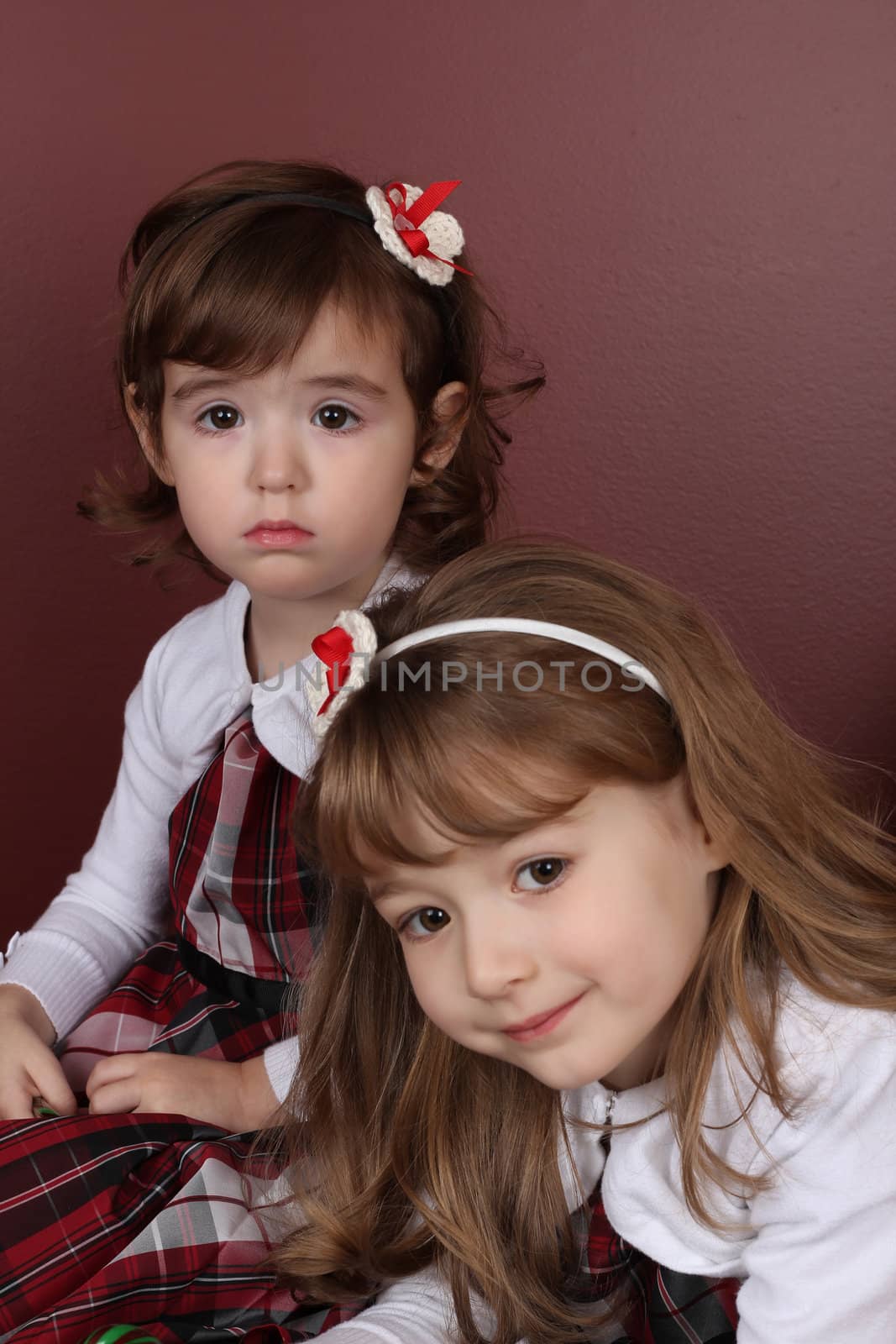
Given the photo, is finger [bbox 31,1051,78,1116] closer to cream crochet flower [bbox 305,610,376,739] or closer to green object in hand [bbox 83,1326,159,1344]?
green object in hand [bbox 83,1326,159,1344]

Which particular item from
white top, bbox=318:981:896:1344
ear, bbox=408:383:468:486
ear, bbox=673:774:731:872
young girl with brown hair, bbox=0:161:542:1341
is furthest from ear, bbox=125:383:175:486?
white top, bbox=318:981:896:1344

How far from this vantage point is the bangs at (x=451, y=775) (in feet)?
3.24

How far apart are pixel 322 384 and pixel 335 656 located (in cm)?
33

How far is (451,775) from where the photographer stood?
3.27ft

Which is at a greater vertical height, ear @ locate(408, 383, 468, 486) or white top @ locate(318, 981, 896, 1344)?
ear @ locate(408, 383, 468, 486)

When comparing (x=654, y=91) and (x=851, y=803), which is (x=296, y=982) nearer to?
(x=851, y=803)

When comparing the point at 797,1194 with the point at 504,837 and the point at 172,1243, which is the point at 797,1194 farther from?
the point at 172,1243

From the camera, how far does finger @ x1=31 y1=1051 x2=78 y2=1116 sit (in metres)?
1.37

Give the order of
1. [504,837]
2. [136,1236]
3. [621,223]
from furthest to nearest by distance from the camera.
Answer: [621,223], [136,1236], [504,837]

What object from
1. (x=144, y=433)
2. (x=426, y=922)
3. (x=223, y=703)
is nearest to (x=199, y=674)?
(x=223, y=703)

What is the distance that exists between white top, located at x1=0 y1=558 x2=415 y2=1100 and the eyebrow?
8.4 inches

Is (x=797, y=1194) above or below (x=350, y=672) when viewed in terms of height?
below

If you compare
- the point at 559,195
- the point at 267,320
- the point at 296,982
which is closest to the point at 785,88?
the point at 559,195

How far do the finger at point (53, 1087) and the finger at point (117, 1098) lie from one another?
0.11 ft
